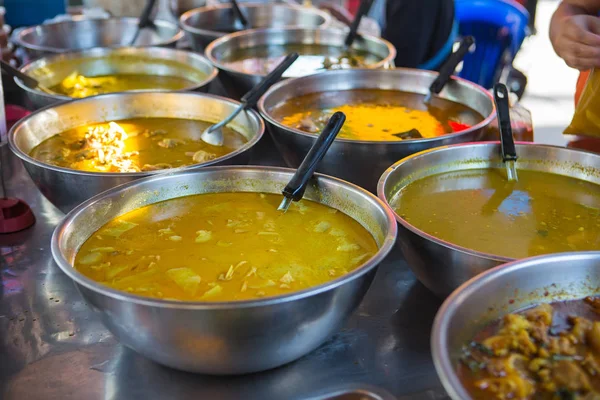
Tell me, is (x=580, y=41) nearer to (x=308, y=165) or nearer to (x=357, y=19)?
(x=308, y=165)

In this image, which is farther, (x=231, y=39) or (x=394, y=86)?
(x=231, y=39)

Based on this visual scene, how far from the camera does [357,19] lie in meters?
2.96

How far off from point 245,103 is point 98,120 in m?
0.55

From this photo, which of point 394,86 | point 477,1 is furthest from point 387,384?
point 477,1

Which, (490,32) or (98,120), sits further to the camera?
(490,32)

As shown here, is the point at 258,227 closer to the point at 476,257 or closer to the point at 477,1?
the point at 476,257

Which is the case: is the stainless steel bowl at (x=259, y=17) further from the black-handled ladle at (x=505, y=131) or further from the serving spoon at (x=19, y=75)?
the black-handled ladle at (x=505, y=131)

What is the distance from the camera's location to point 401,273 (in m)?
1.54

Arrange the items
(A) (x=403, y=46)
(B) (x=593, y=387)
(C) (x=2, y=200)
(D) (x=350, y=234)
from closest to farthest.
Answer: (B) (x=593, y=387)
(D) (x=350, y=234)
(C) (x=2, y=200)
(A) (x=403, y=46)

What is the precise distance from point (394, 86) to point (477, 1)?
1678mm

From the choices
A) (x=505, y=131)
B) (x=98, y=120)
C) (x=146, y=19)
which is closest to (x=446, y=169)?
(x=505, y=131)

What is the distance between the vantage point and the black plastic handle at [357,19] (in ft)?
9.55

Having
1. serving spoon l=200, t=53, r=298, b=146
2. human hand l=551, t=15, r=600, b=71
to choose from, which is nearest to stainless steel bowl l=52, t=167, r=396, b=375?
serving spoon l=200, t=53, r=298, b=146

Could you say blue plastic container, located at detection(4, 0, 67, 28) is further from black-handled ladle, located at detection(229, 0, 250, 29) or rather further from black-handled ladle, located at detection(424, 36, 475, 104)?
black-handled ladle, located at detection(424, 36, 475, 104)
